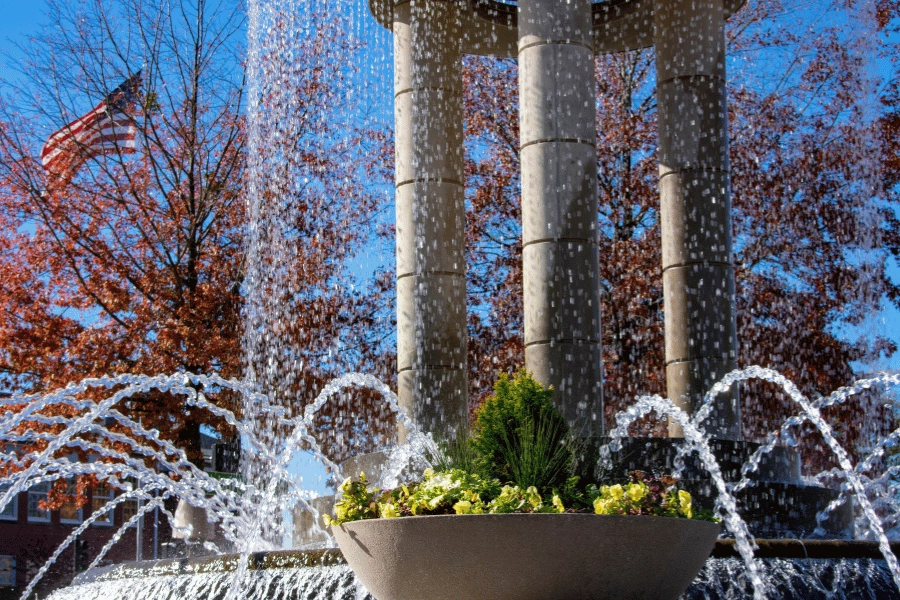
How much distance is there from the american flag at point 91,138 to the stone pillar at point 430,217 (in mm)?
11332

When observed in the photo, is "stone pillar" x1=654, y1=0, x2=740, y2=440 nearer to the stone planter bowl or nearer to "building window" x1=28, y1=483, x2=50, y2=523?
the stone planter bowl

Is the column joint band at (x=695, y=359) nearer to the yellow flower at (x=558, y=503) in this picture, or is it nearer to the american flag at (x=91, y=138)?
the yellow flower at (x=558, y=503)

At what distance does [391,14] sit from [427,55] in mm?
1269

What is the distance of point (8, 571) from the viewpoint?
4569 cm

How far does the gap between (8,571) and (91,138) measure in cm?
2753

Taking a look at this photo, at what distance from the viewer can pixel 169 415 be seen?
21141mm

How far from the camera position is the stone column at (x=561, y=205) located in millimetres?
12016

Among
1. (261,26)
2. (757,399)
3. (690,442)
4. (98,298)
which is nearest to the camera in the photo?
(690,442)

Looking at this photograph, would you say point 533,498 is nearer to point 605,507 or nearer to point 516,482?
point 605,507

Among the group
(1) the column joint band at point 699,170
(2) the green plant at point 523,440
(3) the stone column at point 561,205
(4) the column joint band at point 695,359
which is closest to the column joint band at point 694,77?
(1) the column joint band at point 699,170

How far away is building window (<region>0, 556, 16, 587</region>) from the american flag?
1000 inches

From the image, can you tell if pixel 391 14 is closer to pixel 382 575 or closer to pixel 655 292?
pixel 655 292

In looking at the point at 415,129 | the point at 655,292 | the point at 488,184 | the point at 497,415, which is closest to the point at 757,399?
the point at 655,292

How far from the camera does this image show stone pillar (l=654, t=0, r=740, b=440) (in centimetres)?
1319
